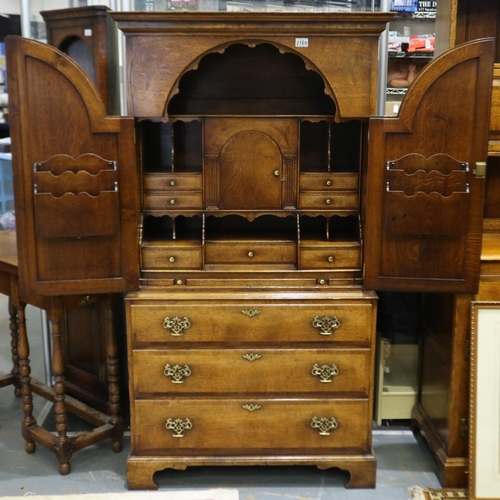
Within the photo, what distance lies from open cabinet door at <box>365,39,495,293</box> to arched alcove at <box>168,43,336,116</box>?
0.57 metres

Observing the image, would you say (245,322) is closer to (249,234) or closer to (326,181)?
(249,234)

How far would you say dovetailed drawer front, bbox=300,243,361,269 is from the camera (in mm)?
2562

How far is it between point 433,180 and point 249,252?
2.57ft

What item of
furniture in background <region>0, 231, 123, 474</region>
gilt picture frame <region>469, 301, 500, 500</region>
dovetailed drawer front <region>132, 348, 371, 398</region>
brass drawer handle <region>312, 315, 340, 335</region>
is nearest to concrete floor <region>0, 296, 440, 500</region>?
furniture in background <region>0, 231, 123, 474</region>

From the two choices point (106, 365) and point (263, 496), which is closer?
point (263, 496)

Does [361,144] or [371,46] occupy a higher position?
[371,46]

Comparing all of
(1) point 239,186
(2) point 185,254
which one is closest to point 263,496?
(2) point 185,254

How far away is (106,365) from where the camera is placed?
3.06 m

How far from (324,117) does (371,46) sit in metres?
0.32

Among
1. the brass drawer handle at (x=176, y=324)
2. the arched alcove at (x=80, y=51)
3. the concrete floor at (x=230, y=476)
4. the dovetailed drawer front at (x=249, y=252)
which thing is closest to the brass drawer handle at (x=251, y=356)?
the brass drawer handle at (x=176, y=324)

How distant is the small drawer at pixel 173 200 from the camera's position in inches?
101

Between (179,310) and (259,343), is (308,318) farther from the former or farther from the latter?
(179,310)

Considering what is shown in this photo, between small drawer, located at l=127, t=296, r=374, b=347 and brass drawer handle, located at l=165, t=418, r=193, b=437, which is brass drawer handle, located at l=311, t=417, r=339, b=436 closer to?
small drawer, located at l=127, t=296, r=374, b=347

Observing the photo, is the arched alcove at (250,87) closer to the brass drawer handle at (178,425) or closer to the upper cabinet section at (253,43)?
the upper cabinet section at (253,43)
